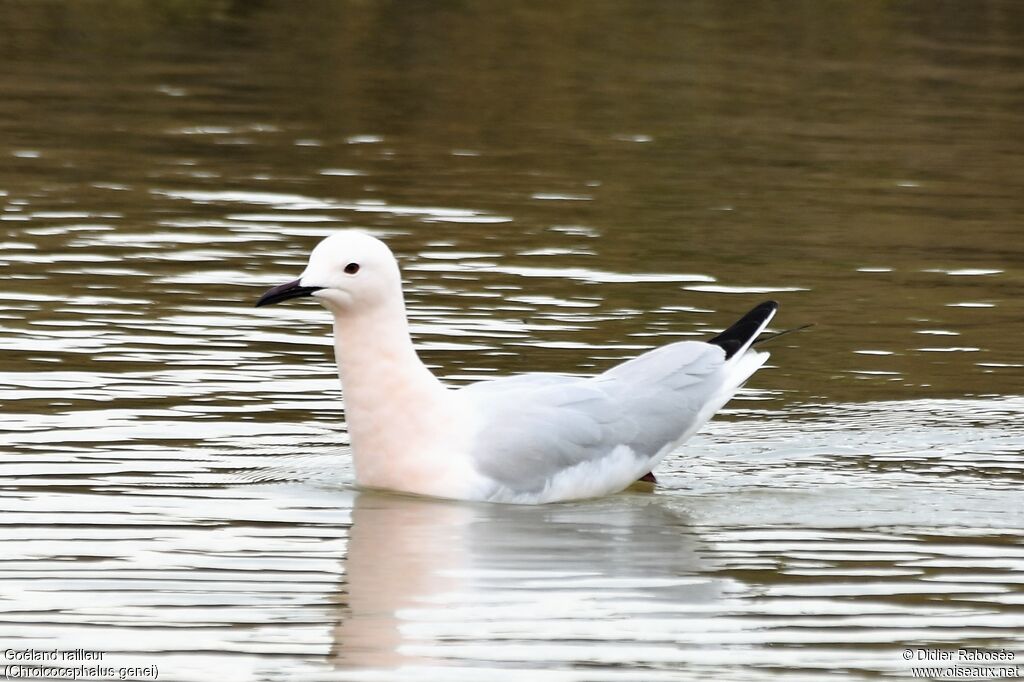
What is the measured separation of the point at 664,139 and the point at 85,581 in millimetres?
13787

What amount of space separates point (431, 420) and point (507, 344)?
315 centimetres

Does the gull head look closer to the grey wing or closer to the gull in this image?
the gull

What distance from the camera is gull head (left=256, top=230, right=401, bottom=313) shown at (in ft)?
29.7

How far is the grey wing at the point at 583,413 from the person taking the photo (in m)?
9.35

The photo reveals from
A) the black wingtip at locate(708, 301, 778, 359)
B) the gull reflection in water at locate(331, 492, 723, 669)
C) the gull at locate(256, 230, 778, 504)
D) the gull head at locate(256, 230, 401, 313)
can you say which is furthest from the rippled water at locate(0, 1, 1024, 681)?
the gull head at locate(256, 230, 401, 313)

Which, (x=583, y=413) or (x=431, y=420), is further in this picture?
(x=583, y=413)

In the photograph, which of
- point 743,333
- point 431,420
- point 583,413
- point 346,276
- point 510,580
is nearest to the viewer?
point 510,580

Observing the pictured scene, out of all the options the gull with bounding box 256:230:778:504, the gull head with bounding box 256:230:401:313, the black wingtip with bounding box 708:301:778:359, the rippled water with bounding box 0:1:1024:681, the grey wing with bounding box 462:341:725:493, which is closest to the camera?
the rippled water with bounding box 0:1:1024:681

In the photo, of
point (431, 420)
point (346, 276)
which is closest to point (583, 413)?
point (431, 420)

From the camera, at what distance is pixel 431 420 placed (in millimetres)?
9234

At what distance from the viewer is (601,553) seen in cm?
866

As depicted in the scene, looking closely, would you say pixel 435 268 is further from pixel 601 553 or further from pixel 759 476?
pixel 601 553

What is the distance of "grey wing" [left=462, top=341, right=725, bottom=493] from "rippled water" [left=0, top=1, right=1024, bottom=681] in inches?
10.2

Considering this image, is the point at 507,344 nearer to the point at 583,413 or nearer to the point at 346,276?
the point at 583,413
